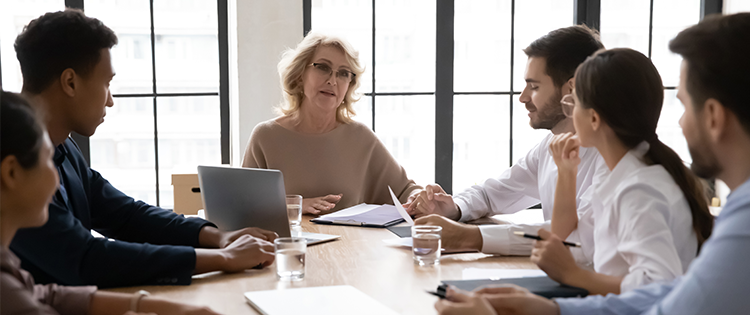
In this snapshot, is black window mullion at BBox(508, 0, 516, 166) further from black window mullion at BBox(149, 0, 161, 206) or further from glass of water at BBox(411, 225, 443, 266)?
glass of water at BBox(411, 225, 443, 266)

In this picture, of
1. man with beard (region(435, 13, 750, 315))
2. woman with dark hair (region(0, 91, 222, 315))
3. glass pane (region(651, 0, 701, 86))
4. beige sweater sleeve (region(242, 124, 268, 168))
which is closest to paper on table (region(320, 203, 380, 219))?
beige sweater sleeve (region(242, 124, 268, 168))

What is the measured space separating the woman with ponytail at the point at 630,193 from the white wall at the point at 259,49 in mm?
2388

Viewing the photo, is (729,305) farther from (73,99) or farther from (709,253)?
(73,99)

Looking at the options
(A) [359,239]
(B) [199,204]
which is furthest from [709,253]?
(B) [199,204]

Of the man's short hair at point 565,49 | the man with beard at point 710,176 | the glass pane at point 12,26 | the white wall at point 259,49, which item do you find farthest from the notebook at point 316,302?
the glass pane at point 12,26

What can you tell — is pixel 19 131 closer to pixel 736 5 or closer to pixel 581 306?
pixel 581 306

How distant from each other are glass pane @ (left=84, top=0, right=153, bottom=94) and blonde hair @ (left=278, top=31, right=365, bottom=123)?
4.28ft

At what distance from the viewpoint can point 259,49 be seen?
347cm

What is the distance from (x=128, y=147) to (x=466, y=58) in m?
2.28

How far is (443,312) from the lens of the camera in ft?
3.37

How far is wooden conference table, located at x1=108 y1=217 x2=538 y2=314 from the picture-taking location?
1.22 metres

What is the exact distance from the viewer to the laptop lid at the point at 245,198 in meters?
1.63

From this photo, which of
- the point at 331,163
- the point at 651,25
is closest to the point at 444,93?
the point at 331,163

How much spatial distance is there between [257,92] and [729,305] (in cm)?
298
